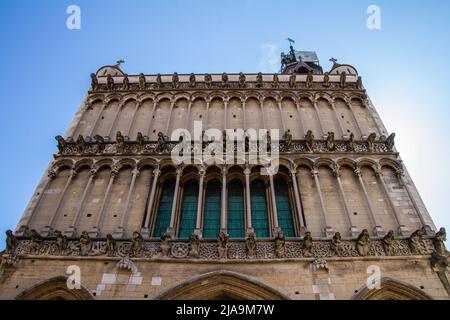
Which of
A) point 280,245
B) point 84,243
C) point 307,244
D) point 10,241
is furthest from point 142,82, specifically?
point 307,244

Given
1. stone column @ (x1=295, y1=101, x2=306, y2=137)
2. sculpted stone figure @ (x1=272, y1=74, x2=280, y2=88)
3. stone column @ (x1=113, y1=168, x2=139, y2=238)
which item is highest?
sculpted stone figure @ (x1=272, y1=74, x2=280, y2=88)

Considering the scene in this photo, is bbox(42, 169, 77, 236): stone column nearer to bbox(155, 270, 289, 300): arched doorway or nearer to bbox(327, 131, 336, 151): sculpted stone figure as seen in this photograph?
bbox(155, 270, 289, 300): arched doorway

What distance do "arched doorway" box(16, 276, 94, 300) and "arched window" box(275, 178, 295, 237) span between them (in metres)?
6.03

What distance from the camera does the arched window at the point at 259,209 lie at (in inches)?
472

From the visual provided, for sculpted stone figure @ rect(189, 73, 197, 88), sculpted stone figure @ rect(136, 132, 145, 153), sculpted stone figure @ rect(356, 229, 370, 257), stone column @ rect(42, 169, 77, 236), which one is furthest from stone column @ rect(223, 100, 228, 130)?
sculpted stone figure @ rect(356, 229, 370, 257)

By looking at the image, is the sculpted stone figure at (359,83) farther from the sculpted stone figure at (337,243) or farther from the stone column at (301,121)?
the sculpted stone figure at (337,243)

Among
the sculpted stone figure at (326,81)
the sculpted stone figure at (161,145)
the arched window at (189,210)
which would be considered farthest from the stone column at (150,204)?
the sculpted stone figure at (326,81)

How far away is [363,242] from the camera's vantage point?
1052 centimetres

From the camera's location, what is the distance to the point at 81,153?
1349 centimetres

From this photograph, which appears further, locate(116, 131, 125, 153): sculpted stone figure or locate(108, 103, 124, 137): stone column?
locate(108, 103, 124, 137): stone column

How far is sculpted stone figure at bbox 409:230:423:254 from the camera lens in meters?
10.5

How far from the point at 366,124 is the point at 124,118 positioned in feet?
31.8

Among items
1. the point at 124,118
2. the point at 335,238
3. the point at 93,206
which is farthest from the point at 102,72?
the point at 335,238

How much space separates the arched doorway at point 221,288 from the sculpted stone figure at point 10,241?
4544 millimetres
